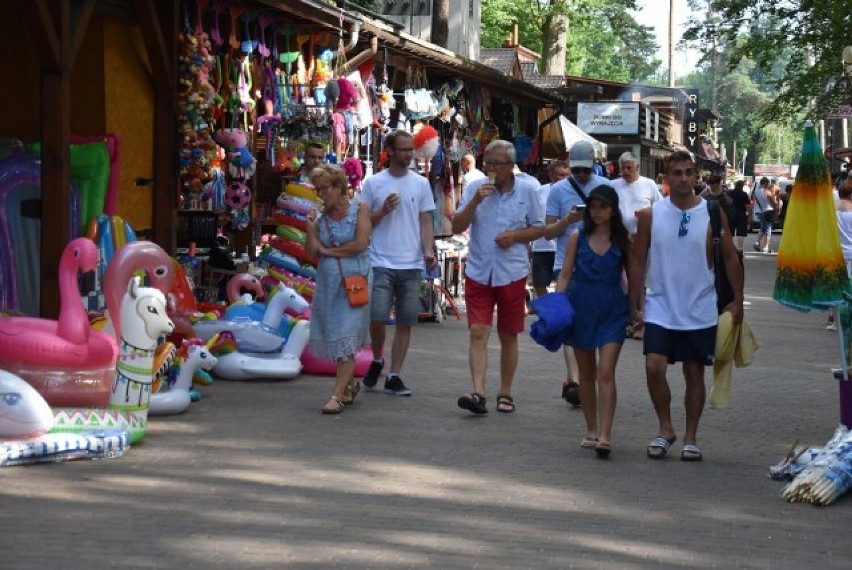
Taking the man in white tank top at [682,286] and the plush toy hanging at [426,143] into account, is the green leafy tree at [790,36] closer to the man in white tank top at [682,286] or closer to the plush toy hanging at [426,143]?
the plush toy hanging at [426,143]

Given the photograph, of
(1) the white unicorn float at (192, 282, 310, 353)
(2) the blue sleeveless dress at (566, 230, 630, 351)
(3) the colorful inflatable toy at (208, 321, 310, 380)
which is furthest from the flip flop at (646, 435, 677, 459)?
(1) the white unicorn float at (192, 282, 310, 353)

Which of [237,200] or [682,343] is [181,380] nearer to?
[682,343]

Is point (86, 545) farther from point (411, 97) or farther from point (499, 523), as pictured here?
point (411, 97)

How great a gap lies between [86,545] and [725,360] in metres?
4.01

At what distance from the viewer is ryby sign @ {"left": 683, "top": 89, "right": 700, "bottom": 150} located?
196ft

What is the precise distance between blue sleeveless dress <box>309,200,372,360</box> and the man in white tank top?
7.15 feet

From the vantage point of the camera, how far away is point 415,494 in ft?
25.1

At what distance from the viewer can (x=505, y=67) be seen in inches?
1575

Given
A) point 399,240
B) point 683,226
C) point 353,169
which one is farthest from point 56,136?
point 353,169

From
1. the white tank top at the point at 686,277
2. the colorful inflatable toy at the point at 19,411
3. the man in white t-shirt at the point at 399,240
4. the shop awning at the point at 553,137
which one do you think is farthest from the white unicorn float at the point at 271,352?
the shop awning at the point at 553,137

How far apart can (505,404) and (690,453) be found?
1930mm

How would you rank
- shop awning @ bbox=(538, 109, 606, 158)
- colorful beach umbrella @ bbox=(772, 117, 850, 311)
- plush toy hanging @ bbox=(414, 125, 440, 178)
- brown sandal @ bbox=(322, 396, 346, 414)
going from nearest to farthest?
1. colorful beach umbrella @ bbox=(772, 117, 850, 311)
2. brown sandal @ bbox=(322, 396, 346, 414)
3. plush toy hanging @ bbox=(414, 125, 440, 178)
4. shop awning @ bbox=(538, 109, 606, 158)

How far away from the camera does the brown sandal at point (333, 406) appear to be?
10.1m

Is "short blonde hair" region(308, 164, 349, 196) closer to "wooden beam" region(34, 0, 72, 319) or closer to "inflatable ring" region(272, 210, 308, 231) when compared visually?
"wooden beam" region(34, 0, 72, 319)
